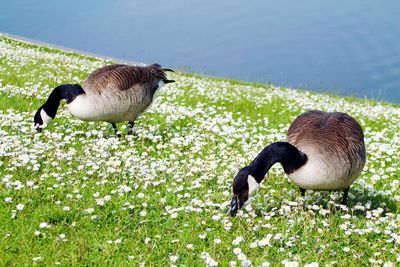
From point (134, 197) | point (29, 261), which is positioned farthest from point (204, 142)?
point (29, 261)

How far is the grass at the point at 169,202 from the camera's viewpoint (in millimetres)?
6621

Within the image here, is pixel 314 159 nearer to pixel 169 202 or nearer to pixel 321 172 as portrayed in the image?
pixel 321 172

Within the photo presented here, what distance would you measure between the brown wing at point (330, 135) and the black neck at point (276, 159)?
367 millimetres

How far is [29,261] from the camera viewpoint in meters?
6.34

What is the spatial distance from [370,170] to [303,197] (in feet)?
8.11

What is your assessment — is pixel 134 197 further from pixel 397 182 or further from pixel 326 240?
pixel 397 182

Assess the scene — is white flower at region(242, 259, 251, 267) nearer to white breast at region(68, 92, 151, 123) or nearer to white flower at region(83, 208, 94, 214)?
white flower at region(83, 208, 94, 214)

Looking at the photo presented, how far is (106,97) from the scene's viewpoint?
1064cm

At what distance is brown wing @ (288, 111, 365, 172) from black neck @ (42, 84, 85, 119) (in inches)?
177

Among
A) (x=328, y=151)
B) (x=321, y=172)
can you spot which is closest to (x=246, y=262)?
(x=321, y=172)

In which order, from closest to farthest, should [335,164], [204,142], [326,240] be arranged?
[326,240] → [335,164] → [204,142]

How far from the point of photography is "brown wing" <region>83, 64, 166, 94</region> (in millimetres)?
10789

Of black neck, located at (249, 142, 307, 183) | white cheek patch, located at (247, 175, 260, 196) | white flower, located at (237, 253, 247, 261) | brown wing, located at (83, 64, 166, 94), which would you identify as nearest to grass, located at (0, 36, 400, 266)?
white flower, located at (237, 253, 247, 261)

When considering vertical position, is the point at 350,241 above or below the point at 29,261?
below
